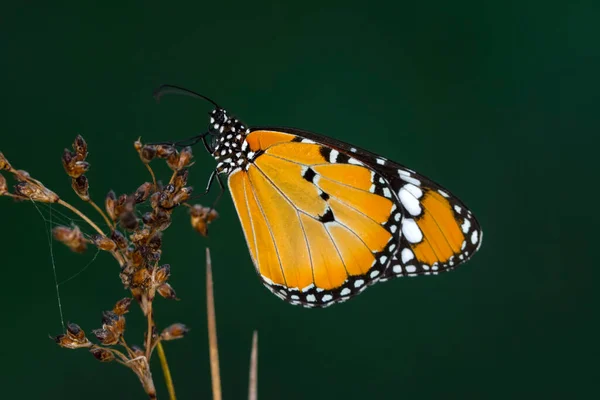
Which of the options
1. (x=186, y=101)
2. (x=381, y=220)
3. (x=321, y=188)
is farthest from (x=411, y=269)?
(x=186, y=101)

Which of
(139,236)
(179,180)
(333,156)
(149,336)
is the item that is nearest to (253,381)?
(149,336)

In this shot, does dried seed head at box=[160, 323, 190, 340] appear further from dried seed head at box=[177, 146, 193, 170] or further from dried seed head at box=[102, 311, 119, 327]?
dried seed head at box=[177, 146, 193, 170]

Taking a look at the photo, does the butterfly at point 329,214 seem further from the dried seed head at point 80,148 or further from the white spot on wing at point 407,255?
the dried seed head at point 80,148

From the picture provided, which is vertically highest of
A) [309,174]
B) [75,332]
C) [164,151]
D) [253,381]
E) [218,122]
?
[218,122]

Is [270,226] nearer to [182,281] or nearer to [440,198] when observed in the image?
[440,198]

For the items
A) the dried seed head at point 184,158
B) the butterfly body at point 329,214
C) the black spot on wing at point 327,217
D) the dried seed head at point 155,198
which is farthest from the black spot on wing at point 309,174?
the dried seed head at point 155,198

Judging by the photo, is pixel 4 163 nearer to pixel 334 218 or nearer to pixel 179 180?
pixel 179 180

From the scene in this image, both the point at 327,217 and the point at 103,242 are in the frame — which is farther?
the point at 327,217
